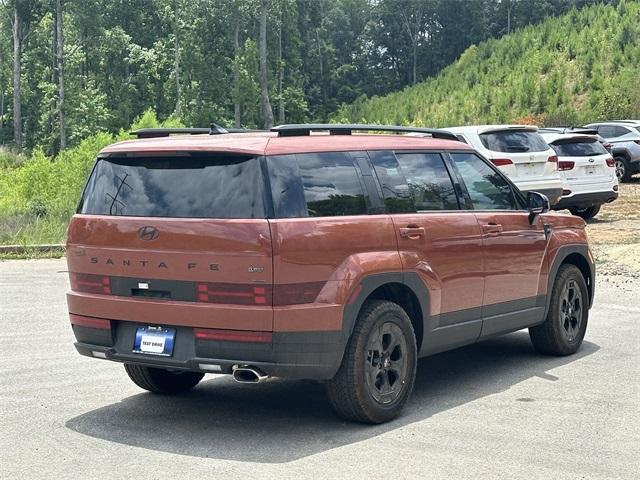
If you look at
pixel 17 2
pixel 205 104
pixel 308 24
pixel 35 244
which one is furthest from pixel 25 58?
pixel 35 244

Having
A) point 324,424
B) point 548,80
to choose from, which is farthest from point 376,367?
point 548,80

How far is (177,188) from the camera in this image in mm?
6641

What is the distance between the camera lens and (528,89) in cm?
4097

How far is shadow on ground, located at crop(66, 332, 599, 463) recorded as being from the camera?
6.35 metres

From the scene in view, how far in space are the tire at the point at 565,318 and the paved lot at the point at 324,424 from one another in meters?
0.13

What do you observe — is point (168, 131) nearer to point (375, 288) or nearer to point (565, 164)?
point (375, 288)

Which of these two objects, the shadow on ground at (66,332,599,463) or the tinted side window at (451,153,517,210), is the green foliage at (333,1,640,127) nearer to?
the tinted side window at (451,153,517,210)

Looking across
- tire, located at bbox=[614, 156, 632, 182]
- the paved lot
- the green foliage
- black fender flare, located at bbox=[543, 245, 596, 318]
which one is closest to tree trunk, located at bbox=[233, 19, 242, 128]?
the green foliage

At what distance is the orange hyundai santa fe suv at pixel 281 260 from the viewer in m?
6.29

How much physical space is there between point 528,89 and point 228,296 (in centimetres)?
3635

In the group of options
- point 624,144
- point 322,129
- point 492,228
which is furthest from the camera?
point 624,144

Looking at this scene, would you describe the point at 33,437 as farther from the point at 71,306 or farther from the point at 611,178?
the point at 611,178

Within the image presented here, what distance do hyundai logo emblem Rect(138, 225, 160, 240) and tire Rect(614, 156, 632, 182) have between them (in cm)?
2405

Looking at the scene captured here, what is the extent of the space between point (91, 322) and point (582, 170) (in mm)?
14431
